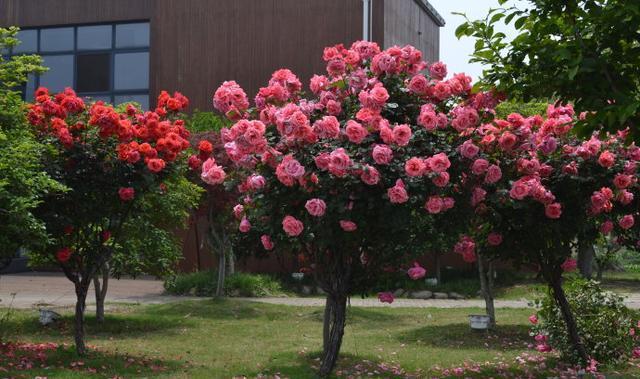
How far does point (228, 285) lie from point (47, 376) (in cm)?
1084

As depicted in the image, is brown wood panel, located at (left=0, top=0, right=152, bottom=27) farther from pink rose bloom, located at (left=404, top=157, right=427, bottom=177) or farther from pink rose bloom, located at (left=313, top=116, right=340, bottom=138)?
pink rose bloom, located at (left=404, top=157, right=427, bottom=177)

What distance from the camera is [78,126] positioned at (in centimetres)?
836

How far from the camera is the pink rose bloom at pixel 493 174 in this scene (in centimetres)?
686

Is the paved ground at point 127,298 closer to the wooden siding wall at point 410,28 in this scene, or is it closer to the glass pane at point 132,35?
the wooden siding wall at point 410,28

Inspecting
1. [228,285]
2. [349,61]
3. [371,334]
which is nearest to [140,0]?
[228,285]

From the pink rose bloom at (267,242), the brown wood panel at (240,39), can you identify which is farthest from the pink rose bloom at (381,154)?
the brown wood panel at (240,39)

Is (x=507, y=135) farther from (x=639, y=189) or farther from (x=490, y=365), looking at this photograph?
(x=490, y=365)

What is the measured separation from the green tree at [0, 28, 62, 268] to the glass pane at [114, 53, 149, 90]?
16965mm

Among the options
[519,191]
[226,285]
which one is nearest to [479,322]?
[519,191]

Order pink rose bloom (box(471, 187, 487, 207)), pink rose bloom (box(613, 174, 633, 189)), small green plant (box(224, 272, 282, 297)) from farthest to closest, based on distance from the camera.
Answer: small green plant (box(224, 272, 282, 297)), pink rose bloom (box(613, 174, 633, 189)), pink rose bloom (box(471, 187, 487, 207))

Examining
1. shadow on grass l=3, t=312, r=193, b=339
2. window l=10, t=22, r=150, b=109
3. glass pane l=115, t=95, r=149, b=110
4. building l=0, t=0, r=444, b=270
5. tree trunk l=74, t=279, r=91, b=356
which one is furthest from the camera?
window l=10, t=22, r=150, b=109

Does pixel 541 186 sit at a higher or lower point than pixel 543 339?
higher

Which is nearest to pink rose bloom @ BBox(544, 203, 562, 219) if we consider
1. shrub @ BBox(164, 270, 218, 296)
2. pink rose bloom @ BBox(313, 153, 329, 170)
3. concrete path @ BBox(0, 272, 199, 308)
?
pink rose bloom @ BBox(313, 153, 329, 170)

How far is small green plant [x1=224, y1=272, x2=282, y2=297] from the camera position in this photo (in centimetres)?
1833
